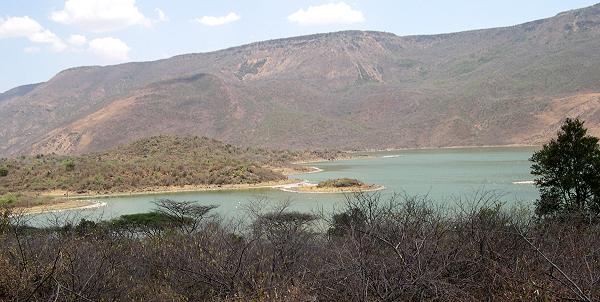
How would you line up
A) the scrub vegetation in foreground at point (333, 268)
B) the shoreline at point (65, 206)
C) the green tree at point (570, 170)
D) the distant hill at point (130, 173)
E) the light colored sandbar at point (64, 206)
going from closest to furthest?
the scrub vegetation in foreground at point (333, 268)
the green tree at point (570, 170)
the shoreline at point (65, 206)
the light colored sandbar at point (64, 206)
the distant hill at point (130, 173)

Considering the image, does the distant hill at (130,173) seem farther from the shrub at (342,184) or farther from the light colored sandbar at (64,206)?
the shrub at (342,184)

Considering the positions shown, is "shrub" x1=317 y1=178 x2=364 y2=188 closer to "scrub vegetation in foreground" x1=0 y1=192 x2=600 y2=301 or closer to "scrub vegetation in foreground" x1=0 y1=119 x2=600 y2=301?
"scrub vegetation in foreground" x1=0 y1=119 x2=600 y2=301

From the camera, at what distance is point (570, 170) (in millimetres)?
A: 29281

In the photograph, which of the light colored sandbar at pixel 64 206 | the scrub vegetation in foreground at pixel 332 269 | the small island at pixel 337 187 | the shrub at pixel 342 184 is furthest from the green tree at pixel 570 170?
the light colored sandbar at pixel 64 206

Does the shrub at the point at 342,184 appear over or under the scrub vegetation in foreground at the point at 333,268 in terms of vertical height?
under

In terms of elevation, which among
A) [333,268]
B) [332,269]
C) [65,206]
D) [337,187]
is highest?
[333,268]

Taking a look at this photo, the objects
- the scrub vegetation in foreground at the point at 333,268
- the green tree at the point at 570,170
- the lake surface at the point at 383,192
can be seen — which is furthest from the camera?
the lake surface at the point at 383,192

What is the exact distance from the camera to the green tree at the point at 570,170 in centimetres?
2842

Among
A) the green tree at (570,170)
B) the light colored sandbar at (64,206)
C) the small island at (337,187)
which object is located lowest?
the small island at (337,187)

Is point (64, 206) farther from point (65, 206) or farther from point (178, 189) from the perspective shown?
point (178, 189)

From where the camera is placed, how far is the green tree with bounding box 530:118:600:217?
93.2 ft

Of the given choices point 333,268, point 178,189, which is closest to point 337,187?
point 178,189

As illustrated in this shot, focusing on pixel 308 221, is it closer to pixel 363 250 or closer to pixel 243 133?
pixel 363 250

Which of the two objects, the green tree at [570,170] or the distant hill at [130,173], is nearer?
the green tree at [570,170]
